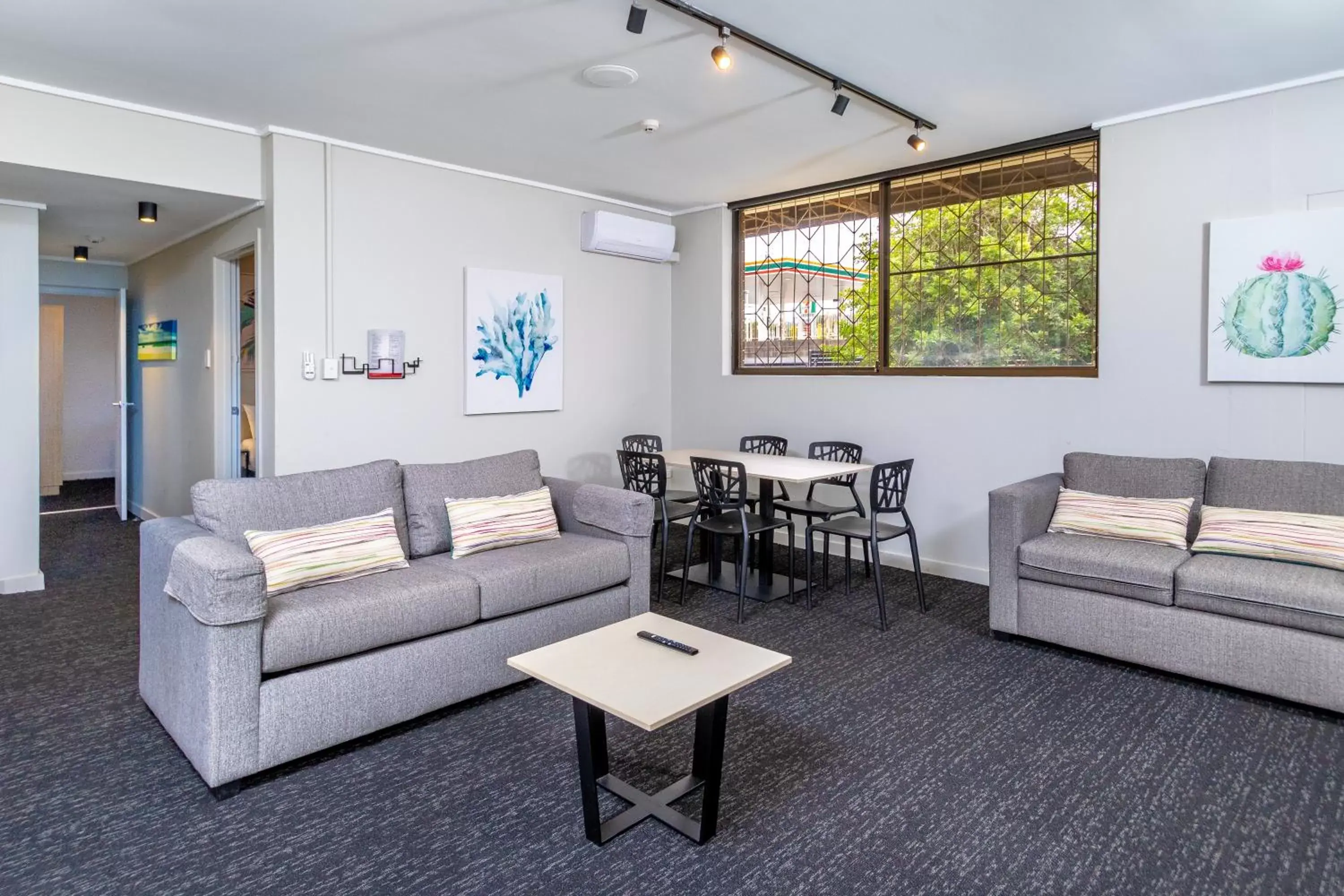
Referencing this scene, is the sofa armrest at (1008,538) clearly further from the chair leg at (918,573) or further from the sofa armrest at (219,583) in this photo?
the sofa armrest at (219,583)

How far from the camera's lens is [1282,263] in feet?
12.3

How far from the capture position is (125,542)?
5953 mm

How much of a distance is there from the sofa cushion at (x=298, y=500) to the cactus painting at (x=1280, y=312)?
4.07 metres

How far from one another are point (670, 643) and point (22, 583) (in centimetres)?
433

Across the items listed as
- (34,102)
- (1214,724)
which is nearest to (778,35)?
(1214,724)

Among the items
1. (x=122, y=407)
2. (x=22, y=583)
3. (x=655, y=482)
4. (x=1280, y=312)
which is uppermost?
(x=1280, y=312)

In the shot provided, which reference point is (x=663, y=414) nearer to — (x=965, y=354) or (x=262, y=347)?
(x=965, y=354)

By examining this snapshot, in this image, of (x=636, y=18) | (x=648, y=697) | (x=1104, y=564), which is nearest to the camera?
(x=648, y=697)

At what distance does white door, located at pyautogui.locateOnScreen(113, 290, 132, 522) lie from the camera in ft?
22.1

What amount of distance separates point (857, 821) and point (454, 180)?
4.41 m

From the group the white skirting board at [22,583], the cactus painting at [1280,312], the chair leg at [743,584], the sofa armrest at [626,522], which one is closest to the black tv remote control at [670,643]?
the sofa armrest at [626,522]

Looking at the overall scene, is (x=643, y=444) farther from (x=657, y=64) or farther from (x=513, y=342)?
(x=657, y=64)

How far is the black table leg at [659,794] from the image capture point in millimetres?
2203

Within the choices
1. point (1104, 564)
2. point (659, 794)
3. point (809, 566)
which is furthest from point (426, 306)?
point (1104, 564)
